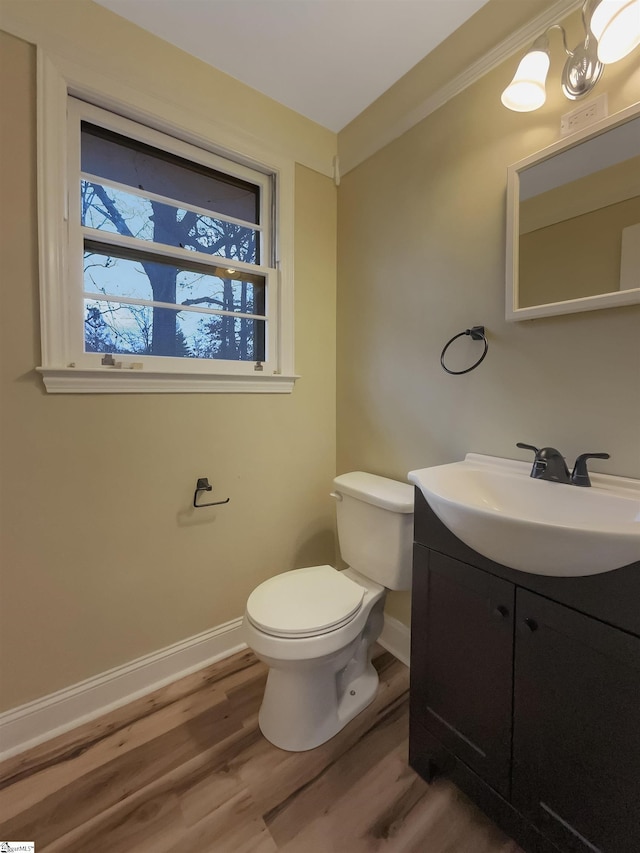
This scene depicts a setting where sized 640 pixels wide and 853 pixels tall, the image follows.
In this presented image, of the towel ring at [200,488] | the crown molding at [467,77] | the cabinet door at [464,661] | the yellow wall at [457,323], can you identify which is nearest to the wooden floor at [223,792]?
the cabinet door at [464,661]

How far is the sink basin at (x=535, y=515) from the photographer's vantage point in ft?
2.24

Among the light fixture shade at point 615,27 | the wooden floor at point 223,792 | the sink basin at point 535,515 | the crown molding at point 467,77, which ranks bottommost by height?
the wooden floor at point 223,792

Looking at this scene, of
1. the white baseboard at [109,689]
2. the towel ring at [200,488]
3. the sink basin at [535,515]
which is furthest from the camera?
the towel ring at [200,488]

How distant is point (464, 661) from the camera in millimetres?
987

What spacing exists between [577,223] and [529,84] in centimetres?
41

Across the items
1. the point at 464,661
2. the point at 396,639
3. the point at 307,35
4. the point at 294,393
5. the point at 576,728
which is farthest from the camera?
the point at 294,393

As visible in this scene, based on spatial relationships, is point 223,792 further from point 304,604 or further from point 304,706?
point 304,604

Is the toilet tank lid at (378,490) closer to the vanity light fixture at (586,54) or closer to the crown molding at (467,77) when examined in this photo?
the vanity light fixture at (586,54)

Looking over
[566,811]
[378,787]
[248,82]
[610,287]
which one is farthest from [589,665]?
[248,82]

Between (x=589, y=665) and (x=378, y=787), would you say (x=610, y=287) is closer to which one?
(x=589, y=665)

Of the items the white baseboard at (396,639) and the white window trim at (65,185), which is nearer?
the white window trim at (65,185)

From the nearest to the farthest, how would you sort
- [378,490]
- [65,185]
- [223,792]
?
1. [223,792]
2. [65,185]
3. [378,490]

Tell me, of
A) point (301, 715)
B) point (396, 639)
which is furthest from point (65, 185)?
point (396, 639)

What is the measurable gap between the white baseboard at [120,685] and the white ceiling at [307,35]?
7.57ft
